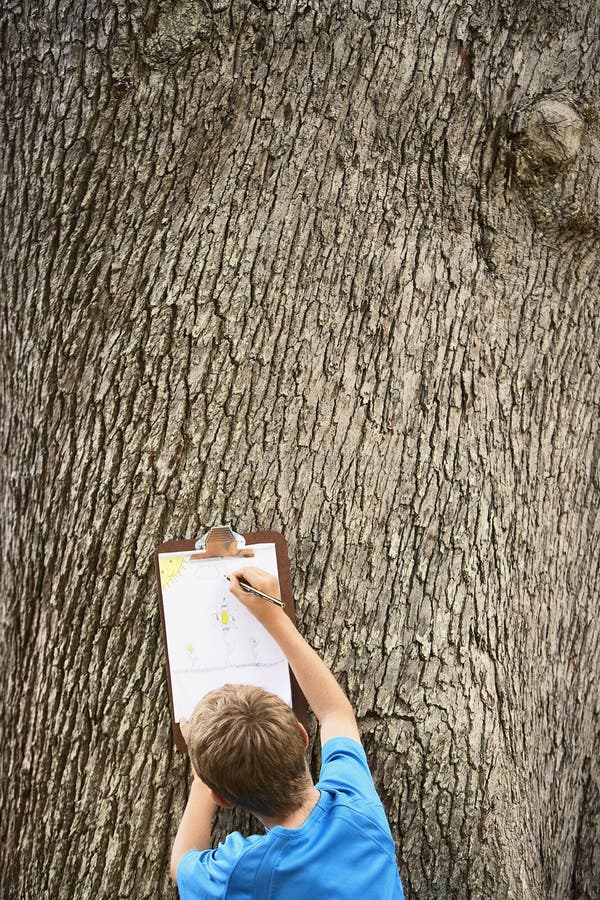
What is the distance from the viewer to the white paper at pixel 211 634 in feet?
6.60

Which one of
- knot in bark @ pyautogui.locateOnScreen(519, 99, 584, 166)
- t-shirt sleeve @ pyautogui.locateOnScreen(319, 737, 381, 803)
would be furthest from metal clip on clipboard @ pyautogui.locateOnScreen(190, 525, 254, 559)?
knot in bark @ pyautogui.locateOnScreen(519, 99, 584, 166)

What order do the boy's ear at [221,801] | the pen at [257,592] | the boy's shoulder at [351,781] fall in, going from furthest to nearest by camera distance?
the pen at [257,592] < the boy's ear at [221,801] < the boy's shoulder at [351,781]

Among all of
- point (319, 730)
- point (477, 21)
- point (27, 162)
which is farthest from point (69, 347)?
point (477, 21)

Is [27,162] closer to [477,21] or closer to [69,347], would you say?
[69,347]

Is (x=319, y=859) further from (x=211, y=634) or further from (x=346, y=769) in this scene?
(x=211, y=634)

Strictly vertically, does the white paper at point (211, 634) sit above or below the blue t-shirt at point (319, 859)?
above

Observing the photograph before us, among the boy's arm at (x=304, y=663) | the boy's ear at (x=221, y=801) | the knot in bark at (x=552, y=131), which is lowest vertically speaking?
the boy's ear at (x=221, y=801)

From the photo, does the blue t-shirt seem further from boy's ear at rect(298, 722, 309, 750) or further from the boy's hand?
the boy's hand

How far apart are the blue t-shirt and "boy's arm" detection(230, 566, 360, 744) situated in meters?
0.16

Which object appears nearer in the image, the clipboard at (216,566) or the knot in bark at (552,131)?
the clipboard at (216,566)

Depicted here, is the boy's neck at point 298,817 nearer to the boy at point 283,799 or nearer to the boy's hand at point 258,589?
the boy at point 283,799

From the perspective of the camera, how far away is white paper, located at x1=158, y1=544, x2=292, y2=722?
2.01 m

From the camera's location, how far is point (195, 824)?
1.92 m

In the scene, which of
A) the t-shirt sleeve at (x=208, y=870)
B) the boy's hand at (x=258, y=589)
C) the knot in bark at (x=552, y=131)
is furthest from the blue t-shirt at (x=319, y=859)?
the knot in bark at (x=552, y=131)
